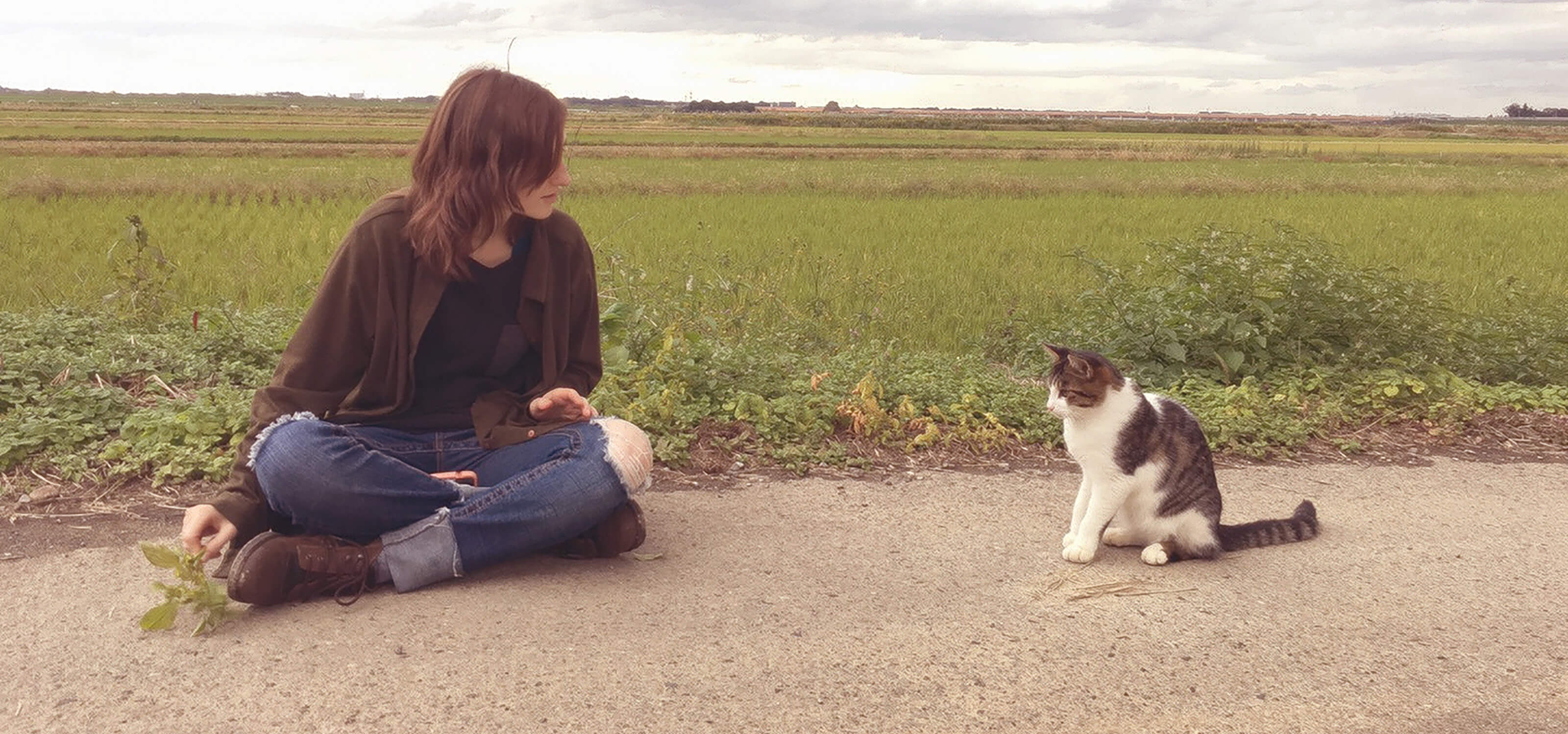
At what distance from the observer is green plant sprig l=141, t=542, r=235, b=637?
2670mm

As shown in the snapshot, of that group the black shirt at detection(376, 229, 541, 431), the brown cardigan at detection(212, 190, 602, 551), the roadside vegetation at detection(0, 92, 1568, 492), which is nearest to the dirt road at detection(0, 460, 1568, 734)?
the brown cardigan at detection(212, 190, 602, 551)

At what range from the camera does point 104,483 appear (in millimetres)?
3686

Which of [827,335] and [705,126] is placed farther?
[705,126]

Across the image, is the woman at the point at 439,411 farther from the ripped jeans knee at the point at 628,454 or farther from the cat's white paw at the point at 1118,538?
the cat's white paw at the point at 1118,538

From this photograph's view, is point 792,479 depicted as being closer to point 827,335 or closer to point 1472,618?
point 1472,618

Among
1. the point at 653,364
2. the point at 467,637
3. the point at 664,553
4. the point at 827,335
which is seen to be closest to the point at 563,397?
the point at 664,553

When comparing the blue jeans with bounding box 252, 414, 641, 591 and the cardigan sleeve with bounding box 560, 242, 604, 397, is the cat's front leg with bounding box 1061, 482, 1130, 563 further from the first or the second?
the cardigan sleeve with bounding box 560, 242, 604, 397

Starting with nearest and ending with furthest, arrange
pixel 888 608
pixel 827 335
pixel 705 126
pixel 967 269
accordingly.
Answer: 1. pixel 888 608
2. pixel 827 335
3. pixel 967 269
4. pixel 705 126

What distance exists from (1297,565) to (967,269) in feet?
20.3

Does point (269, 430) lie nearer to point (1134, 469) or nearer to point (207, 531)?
point (207, 531)

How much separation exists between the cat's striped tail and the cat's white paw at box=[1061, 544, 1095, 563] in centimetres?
42

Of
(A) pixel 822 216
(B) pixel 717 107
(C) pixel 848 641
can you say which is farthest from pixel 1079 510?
(B) pixel 717 107

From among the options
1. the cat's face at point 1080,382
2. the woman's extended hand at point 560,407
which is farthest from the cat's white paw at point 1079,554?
the woman's extended hand at point 560,407

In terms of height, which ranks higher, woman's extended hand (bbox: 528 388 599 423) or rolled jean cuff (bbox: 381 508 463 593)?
woman's extended hand (bbox: 528 388 599 423)
